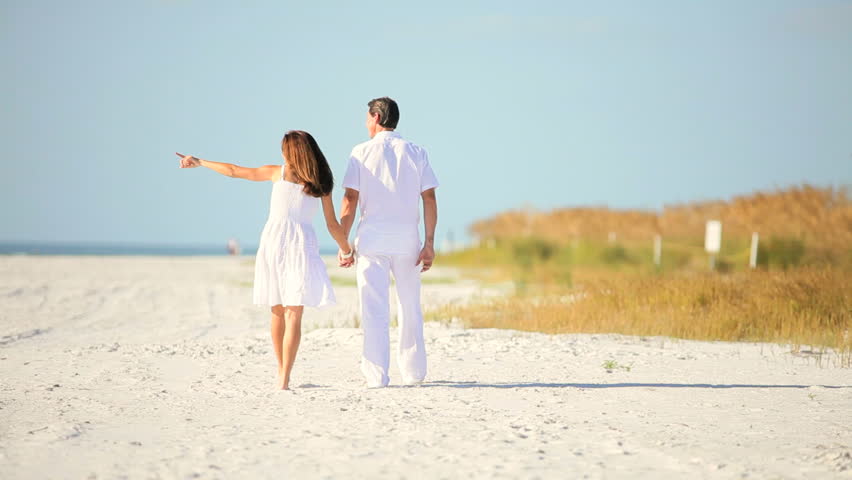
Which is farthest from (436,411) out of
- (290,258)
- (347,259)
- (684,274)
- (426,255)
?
(684,274)

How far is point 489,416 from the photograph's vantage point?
16.9 ft

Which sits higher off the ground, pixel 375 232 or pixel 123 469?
pixel 375 232

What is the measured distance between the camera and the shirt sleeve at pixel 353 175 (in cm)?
586

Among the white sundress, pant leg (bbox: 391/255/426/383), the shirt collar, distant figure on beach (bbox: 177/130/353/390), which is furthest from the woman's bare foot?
the shirt collar

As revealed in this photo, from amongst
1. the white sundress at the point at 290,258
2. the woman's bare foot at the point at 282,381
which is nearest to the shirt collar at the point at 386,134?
the white sundress at the point at 290,258

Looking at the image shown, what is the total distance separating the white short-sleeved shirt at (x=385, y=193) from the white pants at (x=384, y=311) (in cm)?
11

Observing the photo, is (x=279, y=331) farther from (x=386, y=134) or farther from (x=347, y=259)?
(x=386, y=134)

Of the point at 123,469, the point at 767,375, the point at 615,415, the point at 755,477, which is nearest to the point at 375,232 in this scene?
the point at 615,415

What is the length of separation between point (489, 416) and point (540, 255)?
23019 mm

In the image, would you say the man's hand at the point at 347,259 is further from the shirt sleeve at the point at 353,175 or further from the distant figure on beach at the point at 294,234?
the shirt sleeve at the point at 353,175

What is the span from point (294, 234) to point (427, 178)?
953 mm

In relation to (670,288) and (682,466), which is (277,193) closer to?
(682,466)

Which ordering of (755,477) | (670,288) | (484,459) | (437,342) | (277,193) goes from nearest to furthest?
(755,477) → (484,459) → (277,193) → (437,342) → (670,288)

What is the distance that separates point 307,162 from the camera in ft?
18.9
